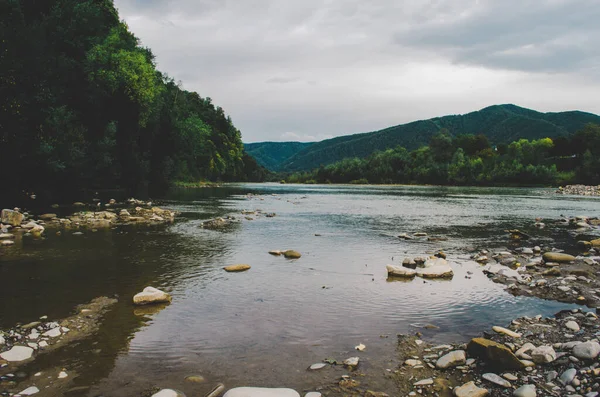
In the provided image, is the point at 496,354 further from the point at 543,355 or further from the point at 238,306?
the point at 238,306

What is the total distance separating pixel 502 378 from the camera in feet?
19.1

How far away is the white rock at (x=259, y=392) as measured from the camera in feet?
17.3

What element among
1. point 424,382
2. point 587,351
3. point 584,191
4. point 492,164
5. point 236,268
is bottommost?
point 584,191

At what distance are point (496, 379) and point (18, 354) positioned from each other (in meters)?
7.50

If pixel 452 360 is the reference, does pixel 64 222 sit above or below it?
above

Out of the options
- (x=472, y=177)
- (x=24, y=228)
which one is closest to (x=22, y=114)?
(x=24, y=228)

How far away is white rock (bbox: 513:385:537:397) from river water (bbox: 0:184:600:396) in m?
1.71

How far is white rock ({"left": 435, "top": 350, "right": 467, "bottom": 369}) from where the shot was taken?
6.33 meters

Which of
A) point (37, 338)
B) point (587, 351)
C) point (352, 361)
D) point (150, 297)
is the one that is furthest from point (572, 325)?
point (37, 338)

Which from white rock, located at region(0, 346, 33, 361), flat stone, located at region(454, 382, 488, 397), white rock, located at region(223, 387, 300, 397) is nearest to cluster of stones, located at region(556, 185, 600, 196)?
flat stone, located at region(454, 382, 488, 397)

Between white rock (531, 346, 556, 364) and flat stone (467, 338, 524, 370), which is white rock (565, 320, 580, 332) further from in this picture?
flat stone (467, 338, 524, 370)

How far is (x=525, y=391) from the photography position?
5328mm

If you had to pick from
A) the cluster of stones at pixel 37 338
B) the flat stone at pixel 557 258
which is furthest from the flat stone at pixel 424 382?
the flat stone at pixel 557 258

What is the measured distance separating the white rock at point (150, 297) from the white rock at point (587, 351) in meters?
8.45
